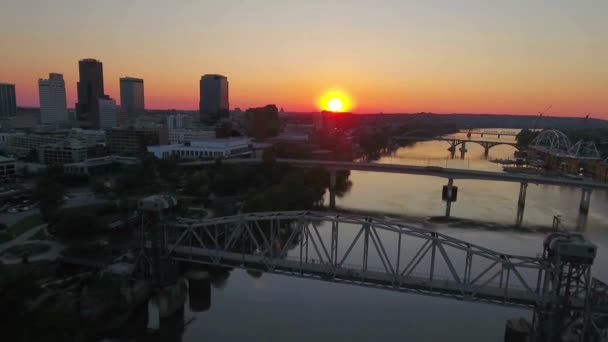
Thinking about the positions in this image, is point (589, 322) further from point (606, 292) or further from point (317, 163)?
point (317, 163)

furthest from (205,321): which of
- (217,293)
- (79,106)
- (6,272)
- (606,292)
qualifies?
(79,106)

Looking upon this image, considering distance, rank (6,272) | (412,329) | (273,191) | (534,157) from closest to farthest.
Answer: (6,272) < (412,329) < (273,191) < (534,157)

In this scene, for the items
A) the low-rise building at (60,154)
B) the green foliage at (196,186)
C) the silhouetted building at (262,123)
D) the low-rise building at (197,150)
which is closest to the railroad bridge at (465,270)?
the green foliage at (196,186)

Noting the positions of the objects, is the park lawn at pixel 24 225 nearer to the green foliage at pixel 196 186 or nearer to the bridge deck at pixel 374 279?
the green foliage at pixel 196 186

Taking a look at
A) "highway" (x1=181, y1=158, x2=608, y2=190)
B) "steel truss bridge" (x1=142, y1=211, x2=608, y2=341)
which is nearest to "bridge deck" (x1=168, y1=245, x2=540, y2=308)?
"steel truss bridge" (x1=142, y1=211, x2=608, y2=341)

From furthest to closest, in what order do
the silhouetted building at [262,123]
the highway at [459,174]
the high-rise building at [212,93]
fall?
the high-rise building at [212,93]
the silhouetted building at [262,123]
the highway at [459,174]

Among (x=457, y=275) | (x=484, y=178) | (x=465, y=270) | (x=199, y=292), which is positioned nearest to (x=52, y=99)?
(x=484, y=178)

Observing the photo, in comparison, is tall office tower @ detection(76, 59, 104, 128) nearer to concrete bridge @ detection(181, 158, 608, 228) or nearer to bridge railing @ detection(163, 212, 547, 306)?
concrete bridge @ detection(181, 158, 608, 228)

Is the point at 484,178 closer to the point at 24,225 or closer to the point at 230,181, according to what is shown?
the point at 230,181
